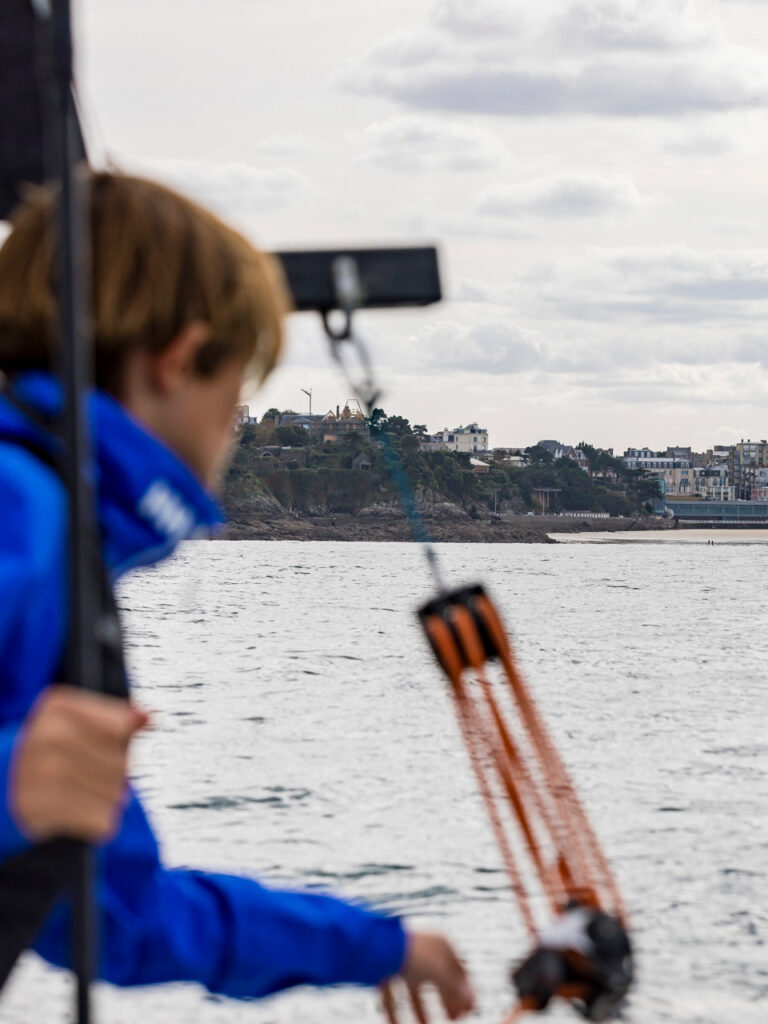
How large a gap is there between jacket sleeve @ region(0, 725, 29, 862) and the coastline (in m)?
129

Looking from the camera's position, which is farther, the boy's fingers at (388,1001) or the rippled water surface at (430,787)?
the rippled water surface at (430,787)

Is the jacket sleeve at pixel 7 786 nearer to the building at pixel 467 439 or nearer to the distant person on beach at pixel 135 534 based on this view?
the distant person on beach at pixel 135 534

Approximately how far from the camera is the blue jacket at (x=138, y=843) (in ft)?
3.30

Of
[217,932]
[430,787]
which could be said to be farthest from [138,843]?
[430,787]

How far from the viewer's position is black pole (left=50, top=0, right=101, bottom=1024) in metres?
0.94

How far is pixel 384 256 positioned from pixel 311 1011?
7418mm

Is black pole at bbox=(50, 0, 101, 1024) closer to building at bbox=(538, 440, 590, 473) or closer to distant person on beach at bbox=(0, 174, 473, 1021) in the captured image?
distant person on beach at bbox=(0, 174, 473, 1021)

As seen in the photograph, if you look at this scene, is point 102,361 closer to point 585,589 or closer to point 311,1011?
point 311,1011

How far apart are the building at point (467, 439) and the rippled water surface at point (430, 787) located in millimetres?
136351

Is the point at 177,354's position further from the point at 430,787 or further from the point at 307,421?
the point at 307,421

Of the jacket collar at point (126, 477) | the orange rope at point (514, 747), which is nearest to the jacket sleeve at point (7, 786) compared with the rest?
the jacket collar at point (126, 477)

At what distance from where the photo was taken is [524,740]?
761 inches

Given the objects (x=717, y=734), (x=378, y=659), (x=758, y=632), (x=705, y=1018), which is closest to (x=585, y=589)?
(x=758, y=632)

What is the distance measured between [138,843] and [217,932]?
0.53 ft
